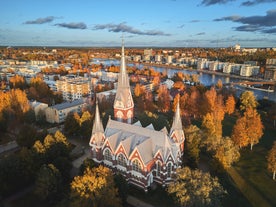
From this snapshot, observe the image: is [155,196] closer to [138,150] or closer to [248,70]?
[138,150]

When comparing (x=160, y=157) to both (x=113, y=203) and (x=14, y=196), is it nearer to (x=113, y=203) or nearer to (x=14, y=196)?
(x=113, y=203)

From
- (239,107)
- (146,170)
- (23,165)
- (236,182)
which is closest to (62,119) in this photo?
(23,165)

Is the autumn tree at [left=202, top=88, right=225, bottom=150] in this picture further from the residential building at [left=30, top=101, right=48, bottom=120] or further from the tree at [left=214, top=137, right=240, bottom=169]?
the residential building at [left=30, top=101, right=48, bottom=120]

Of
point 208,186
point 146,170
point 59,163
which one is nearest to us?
point 208,186

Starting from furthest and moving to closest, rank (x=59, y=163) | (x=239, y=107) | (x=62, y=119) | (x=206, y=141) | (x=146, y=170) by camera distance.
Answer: (x=239, y=107) < (x=62, y=119) < (x=206, y=141) < (x=59, y=163) < (x=146, y=170)

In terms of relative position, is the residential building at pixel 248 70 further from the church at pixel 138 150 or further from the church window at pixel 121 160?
the church window at pixel 121 160

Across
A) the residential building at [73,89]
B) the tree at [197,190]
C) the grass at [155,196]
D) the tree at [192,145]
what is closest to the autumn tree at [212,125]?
the tree at [192,145]

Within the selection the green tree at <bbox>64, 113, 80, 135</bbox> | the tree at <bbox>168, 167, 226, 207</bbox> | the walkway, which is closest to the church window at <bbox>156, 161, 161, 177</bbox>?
the walkway
